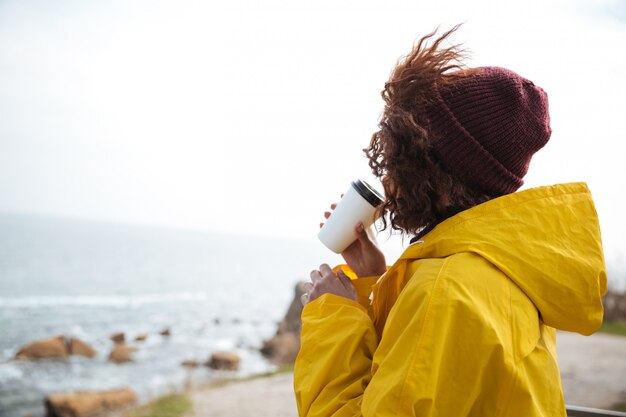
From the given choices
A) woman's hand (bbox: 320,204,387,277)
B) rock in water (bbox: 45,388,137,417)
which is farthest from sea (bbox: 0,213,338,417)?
woman's hand (bbox: 320,204,387,277)

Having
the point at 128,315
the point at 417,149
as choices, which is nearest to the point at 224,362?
the point at 128,315

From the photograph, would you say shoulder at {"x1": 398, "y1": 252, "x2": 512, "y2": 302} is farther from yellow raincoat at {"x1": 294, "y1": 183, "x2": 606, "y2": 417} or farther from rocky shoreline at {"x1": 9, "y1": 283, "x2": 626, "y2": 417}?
rocky shoreline at {"x1": 9, "y1": 283, "x2": 626, "y2": 417}

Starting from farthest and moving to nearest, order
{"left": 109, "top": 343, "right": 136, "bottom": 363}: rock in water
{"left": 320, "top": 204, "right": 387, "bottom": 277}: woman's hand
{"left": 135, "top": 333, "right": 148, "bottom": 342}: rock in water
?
{"left": 135, "top": 333, "right": 148, "bottom": 342}: rock in water < {"left": 109, "top": 343, "right": 136, "bottom": 363}: rock in water < {"left": 320, "top": 204, "right": 387, "bottom": 277}: woman's hand

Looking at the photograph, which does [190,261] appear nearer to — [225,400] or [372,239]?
[225,400]

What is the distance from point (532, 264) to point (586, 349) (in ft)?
41.4

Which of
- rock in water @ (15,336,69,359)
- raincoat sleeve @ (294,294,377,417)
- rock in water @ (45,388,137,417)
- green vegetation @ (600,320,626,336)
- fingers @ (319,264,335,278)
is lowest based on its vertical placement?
rock in water @ (15,336,69,359)

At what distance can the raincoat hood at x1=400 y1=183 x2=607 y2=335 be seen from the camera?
1072 mm

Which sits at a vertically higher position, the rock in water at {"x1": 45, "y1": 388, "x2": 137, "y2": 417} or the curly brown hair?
the curly brown hair

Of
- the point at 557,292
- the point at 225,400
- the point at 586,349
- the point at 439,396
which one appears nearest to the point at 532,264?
the point at 557,292

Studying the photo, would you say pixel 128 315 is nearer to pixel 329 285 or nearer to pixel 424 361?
pixel 329 285

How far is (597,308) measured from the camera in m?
1.14

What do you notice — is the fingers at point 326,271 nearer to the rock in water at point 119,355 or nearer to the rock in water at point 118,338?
the rock in water at point 119,355

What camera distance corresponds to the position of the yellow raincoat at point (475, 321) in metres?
1.00

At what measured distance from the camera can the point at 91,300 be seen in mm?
34500
